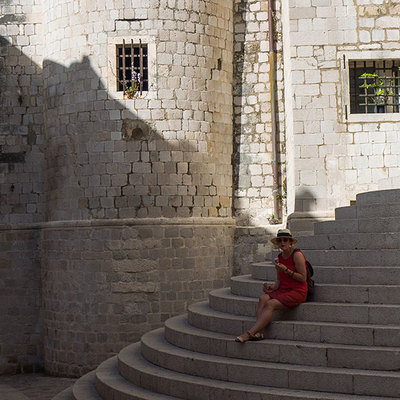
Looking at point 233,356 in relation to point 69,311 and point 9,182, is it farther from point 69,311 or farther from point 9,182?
point 9,182

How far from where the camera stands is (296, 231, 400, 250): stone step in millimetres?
8109

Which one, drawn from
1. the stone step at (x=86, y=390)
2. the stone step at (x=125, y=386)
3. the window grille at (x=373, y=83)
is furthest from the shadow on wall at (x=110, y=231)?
the stone step at (x=125, y=386)

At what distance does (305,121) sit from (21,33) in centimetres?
696

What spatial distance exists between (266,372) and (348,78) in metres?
8.44

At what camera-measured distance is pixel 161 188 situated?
45.2 ft

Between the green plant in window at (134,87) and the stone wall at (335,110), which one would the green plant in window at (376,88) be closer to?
the stone wall at (335,110)

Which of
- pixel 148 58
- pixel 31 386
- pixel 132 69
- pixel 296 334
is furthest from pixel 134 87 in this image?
pixel 296 334

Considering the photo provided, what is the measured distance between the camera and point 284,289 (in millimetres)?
7250

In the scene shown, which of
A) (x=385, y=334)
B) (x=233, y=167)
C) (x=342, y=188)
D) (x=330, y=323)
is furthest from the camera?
(x=233, y=167)

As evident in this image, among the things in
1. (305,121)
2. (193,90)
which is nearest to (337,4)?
(305,121)

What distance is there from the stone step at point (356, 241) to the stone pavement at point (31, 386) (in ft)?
20.8

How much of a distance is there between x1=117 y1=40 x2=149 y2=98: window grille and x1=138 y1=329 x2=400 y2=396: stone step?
7.31m

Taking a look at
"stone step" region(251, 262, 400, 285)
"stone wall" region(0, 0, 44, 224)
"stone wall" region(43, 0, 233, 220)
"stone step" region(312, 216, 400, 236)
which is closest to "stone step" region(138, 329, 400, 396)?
"stone step" region(251, 262, 400, 285)

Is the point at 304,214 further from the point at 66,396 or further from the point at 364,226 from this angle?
the point at 66,396
